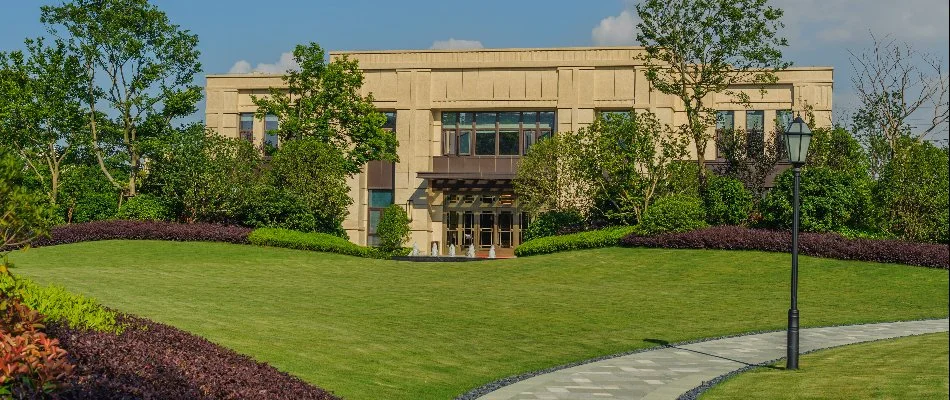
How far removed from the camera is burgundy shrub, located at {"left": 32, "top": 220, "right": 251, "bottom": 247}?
44188mm

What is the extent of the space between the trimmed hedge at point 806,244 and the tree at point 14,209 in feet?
88.4

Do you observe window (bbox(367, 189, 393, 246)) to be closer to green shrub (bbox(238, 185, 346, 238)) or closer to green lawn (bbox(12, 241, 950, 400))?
green shrub (bbox(238, 185, 346, 238))

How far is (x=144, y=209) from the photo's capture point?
47125 millimetres

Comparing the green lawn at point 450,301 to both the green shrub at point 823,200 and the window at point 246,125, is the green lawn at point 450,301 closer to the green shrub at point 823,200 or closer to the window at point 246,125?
the green shrub at point 823,200

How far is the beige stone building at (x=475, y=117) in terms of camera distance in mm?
A: 57844

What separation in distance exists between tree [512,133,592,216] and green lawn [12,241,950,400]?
555 centimetres

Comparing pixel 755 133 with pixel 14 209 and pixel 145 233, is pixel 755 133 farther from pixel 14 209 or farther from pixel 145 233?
pixel 14 209

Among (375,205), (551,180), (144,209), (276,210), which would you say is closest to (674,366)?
→ (551,180)

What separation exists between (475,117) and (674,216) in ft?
68.5

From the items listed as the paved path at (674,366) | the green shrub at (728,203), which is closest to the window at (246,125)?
the green shrub at (728,203)

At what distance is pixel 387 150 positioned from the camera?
2175 inches

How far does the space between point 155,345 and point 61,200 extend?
4240 cm

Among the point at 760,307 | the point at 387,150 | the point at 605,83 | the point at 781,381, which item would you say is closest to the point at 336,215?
the point at 387,150

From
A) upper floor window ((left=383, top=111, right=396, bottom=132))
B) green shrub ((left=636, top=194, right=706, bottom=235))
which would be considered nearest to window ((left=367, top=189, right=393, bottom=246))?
upper floor window ((left=383, top=111, right=396, bottom=132))
